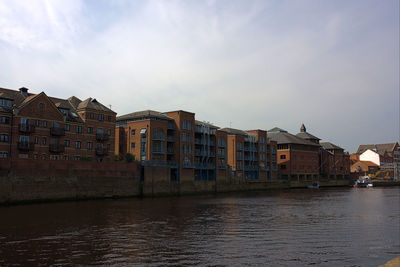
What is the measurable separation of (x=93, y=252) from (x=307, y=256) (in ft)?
43.1

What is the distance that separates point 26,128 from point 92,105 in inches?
656

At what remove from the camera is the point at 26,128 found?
63781 millimetres

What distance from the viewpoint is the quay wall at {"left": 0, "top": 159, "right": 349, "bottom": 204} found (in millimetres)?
54719

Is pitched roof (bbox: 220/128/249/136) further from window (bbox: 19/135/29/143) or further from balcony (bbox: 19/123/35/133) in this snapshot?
window (bbox: 19/135/29/143)

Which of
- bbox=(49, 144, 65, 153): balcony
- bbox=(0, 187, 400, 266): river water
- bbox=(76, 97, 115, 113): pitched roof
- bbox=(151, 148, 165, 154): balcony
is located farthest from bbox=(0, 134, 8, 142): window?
bbox=(151, 148, 165, 154): balcony

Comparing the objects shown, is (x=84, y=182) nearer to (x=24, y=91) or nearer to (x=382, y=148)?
(x=24, y=91)

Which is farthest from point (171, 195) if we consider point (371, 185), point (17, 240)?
point (371, 185)

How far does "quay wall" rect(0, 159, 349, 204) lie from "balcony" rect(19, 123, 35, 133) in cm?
839

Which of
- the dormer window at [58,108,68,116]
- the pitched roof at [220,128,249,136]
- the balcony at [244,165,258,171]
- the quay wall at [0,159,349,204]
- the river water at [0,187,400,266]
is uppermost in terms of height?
the pitched roof at [220,128,249,136]

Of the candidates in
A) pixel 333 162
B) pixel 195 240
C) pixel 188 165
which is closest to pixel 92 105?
pixel 188 165

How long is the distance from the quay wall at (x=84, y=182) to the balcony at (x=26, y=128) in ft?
27.5

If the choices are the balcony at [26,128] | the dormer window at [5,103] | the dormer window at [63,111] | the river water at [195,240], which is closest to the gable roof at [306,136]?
the dormer window at [63,111]

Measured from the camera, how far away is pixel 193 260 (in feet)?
69.9

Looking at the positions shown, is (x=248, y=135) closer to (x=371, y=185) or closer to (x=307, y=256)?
(x=371, y=185)
